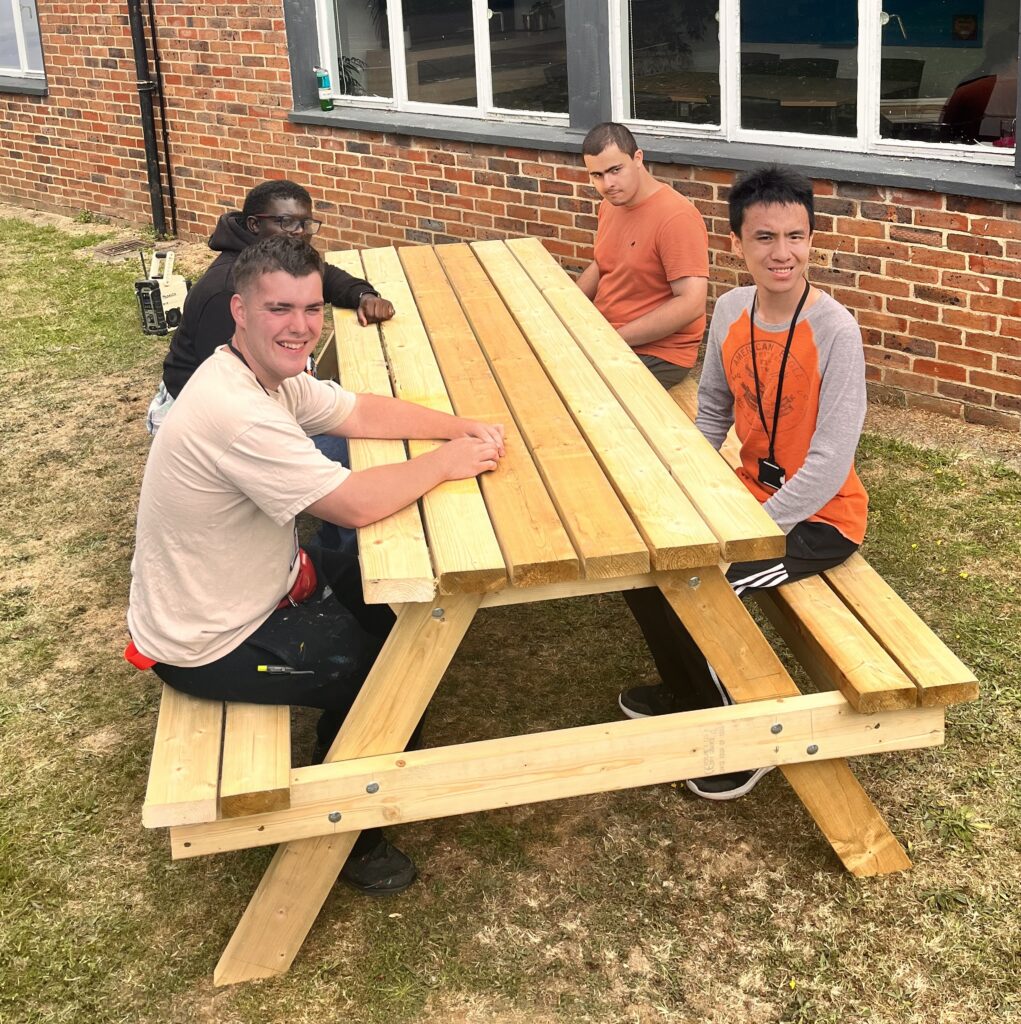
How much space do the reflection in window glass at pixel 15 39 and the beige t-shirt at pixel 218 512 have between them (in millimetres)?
8947

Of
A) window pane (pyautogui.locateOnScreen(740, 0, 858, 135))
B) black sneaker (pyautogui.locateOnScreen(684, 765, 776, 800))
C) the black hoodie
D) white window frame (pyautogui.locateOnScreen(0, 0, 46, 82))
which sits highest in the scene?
white window frame (pyautogui.locateOnScreen(0, 0, 46, 82))

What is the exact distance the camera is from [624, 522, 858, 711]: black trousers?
128 inches

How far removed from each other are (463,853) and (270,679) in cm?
74

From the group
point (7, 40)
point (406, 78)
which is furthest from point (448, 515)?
point (7, 40)

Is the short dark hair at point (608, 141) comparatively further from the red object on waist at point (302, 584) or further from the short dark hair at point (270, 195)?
the red object on waist at point (302, 584)

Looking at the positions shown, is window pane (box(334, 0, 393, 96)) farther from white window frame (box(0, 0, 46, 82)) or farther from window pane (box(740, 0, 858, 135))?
white window frame (box(0, 0, 46, 82))

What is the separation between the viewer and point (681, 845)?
10.9ft

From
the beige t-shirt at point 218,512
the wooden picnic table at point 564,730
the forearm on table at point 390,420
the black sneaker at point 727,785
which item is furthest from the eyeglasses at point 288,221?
the black sneaker at point 727,785

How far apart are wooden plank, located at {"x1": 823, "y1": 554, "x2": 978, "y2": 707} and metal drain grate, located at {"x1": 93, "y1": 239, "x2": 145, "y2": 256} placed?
752cm

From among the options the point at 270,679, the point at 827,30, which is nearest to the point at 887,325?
the point at 827,30

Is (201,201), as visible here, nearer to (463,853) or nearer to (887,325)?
(887,325)

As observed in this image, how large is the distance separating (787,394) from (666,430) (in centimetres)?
32

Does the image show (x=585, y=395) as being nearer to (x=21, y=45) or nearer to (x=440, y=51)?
(x=440, y=51)

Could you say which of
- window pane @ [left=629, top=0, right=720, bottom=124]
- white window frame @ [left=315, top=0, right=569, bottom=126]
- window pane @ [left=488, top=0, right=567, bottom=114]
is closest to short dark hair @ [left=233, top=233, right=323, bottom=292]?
window pane @ [left=629, top=0, right=720, bottom=124]
